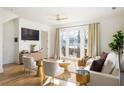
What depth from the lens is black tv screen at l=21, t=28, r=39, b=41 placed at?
5430mm

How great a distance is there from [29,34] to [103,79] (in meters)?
4.56

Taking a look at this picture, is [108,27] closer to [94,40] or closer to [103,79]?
[94,40]

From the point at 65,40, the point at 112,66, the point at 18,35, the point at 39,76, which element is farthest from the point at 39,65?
the point at 65,40

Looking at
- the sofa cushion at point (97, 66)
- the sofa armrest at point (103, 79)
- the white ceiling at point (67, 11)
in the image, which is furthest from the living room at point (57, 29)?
the sofa armrest at point (103, 79)

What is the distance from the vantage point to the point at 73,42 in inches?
257

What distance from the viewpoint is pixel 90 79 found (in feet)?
7.33

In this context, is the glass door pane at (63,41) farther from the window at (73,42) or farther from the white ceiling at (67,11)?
the white ceiling at (67,11)

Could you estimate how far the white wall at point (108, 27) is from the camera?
15.8ft

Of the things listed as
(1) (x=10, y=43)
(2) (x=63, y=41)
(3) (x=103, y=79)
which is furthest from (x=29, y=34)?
(3) (x=103, y=79)

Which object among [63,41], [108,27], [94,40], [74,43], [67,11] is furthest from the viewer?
[63,41]

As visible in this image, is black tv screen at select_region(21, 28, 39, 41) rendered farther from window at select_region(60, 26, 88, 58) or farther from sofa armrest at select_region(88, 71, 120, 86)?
sofa armrest at select_region(88, 71, 120, 86)

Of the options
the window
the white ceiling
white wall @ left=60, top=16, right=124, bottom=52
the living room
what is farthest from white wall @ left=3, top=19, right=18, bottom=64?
white wall @ left=60, top=16, right=124, bottom=52
